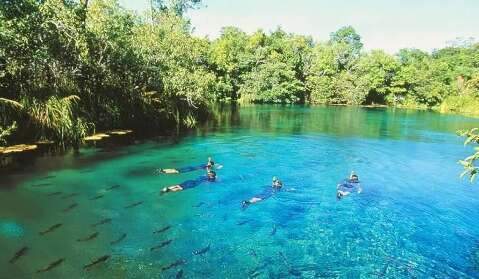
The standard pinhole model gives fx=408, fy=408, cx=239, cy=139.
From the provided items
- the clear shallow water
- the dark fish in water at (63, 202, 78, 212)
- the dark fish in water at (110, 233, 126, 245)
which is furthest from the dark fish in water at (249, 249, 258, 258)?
the dark fish in water at (63, 202, 78, 212)

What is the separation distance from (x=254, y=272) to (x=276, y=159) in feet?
52.9

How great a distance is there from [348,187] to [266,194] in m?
4.48

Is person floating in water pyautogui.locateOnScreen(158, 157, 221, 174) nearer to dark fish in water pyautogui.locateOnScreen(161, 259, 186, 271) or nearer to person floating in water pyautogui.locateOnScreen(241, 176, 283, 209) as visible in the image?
person floating in water pyautogui.locateOnScreen(241, 176, 283, 209)

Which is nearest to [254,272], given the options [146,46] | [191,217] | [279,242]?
[279,242]

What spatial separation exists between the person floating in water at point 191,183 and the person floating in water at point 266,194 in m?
2.98

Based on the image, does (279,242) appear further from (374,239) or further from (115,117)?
(115,117)

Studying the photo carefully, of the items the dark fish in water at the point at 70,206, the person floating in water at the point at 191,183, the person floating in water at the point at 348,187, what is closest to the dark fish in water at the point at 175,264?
the dark fish in water at the point at 70,206

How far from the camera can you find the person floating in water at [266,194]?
1723 centimetres

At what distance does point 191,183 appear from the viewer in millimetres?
19766

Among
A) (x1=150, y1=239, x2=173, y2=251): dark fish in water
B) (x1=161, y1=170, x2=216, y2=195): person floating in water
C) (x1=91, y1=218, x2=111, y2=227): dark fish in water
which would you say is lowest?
(x1=150, y1=239, x2=173, y2=251): dark fish in water

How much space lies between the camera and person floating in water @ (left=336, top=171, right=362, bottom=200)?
19.0 m

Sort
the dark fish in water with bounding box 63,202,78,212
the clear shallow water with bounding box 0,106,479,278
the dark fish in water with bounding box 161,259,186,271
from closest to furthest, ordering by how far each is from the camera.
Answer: the dark fish in water with bounding box 161,259,186,271
the clear shallow water with bounding box 0,106,479,278
the dark fish in water with bounding box 63,202,78,212

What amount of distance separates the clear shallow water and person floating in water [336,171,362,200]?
1.28 feet

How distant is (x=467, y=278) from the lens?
1138cm
